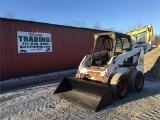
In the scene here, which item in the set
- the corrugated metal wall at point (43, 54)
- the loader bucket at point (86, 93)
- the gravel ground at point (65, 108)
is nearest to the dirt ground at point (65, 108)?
the gravel ground at point (65, 108)

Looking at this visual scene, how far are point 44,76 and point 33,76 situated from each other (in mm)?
532

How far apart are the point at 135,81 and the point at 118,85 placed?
1134 mm

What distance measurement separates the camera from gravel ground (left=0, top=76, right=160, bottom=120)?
457cm

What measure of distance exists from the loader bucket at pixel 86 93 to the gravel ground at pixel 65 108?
18cm

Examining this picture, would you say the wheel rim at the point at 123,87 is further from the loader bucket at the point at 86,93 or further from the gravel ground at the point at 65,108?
the loader bucket at the point at 86,93

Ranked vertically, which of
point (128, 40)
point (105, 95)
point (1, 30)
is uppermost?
point (1, 30)

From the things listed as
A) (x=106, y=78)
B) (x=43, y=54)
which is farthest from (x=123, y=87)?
(x=43, y=54)

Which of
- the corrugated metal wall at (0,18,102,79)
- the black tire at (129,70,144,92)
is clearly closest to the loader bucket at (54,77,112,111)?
the black tire at (129,70,144,92)

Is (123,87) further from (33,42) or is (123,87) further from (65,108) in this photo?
(33,42)

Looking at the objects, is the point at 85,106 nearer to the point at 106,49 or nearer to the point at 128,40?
the point at 106,49

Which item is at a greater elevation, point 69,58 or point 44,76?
point 69,58

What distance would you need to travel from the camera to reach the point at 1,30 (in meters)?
8.02

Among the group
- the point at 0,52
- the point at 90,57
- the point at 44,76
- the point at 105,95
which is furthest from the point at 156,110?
the point at 0,52

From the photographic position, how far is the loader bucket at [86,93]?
4980 mm
